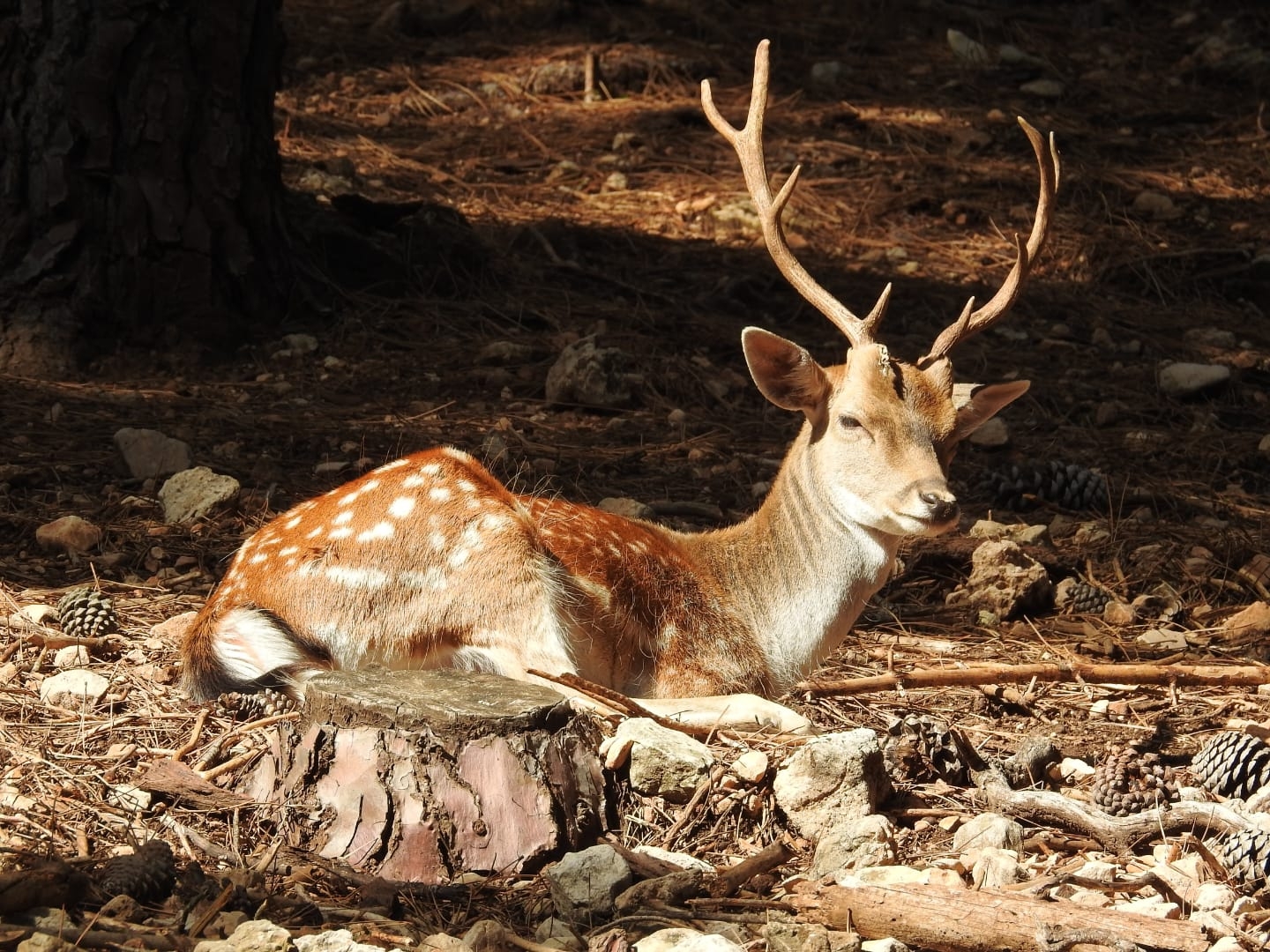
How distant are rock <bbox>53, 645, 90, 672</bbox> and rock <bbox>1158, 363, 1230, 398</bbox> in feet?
16.4

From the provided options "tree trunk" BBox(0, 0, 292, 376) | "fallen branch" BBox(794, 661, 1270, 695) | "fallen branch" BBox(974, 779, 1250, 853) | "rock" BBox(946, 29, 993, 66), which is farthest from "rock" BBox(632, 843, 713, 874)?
"rock" BBox(946, 29, 993, 66)

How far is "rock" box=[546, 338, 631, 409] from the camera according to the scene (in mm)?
6352

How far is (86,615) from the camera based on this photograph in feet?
13.6

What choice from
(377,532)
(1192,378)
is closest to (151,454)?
(377,532)

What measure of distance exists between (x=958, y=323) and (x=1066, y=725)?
1.17m

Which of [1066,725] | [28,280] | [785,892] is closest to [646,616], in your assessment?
[1066,725]

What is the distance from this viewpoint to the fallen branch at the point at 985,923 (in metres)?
2.69

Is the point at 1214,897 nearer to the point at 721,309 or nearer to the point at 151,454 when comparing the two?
the point at 151,454

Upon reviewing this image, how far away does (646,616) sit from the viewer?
14.4 feet

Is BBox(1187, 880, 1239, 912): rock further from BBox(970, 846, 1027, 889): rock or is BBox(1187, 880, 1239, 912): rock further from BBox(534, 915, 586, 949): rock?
BBox(534, 915, 586, 949): rock

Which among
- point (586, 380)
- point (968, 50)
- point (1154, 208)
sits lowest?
point (586, 380)

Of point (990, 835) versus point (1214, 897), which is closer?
point (1214, 897)

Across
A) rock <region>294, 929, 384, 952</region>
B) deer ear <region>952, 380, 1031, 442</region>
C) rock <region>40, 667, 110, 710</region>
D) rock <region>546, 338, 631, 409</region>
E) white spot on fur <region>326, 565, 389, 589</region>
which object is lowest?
rock <region>40, 667, 110, 710</region>

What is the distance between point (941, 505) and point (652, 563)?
894 millimetres
